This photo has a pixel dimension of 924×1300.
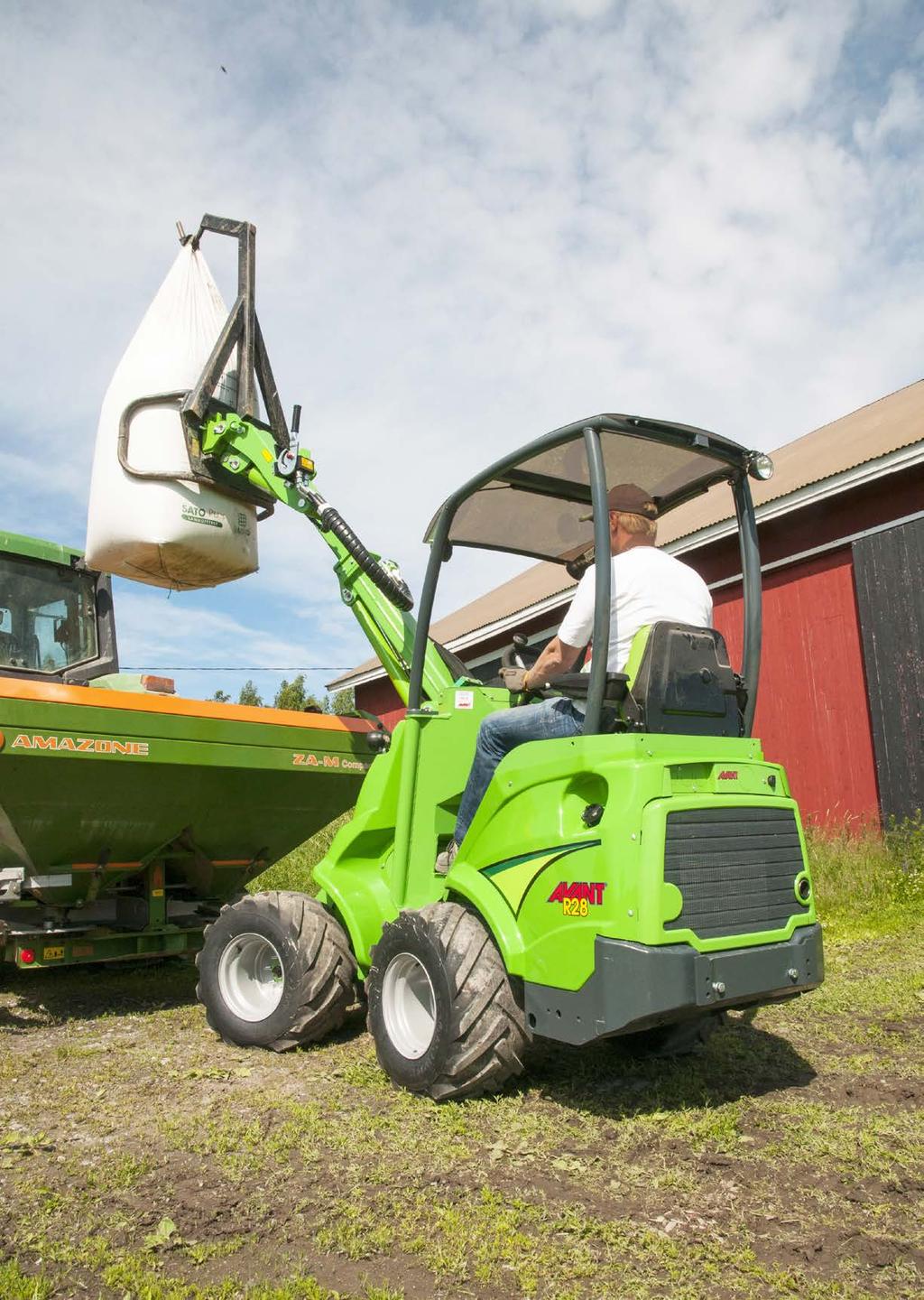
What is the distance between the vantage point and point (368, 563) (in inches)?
219

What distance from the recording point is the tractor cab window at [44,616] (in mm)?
6555

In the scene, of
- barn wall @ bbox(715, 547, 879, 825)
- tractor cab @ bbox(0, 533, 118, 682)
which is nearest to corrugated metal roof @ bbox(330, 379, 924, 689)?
barn wall @ bbox(715, 547, 879, 825)

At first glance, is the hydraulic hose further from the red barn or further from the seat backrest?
the red barn

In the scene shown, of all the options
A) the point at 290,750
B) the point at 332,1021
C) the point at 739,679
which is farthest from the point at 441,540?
the point at 332,1021

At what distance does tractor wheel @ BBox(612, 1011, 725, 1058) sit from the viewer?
436 cm

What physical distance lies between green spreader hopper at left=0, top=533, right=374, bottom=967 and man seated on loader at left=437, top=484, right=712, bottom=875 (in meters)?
1.88

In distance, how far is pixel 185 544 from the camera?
5.83m

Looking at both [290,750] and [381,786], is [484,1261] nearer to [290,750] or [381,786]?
[381,786]

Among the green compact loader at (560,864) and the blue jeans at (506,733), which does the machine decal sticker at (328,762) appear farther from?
the blue jeans at (506,733)

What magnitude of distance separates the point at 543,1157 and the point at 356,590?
124 inches

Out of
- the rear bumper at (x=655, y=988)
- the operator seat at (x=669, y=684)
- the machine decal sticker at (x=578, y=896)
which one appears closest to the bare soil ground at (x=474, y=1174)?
the rear bumper at (x=655, y=988)

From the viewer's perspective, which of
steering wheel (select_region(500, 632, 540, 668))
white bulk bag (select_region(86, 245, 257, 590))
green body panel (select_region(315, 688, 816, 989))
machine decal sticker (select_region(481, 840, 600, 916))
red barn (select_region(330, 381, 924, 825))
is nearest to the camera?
green body panel (select_region(315, 688, 816, 989))

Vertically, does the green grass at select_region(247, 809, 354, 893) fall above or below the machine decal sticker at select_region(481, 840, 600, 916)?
below

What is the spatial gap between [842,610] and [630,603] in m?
6.21
